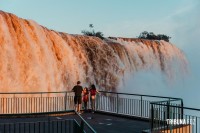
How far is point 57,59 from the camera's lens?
32.2m

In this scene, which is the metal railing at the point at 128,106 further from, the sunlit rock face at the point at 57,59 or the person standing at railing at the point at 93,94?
the sunlit rock face at the point at 57,59

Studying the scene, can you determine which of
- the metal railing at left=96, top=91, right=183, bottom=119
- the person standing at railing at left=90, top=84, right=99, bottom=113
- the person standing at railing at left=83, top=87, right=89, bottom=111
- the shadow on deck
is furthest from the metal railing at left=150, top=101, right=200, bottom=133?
the person standing at railing at left=83, top=87, right=89, bottom=111

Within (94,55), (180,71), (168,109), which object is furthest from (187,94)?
(168,109)

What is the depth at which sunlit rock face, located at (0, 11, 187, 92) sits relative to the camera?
2670 cm

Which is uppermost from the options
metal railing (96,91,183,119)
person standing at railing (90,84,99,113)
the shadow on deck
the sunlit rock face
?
the sunlit rock face

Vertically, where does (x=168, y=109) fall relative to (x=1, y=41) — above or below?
below

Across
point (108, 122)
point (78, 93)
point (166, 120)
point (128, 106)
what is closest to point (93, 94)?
point (78, 93)

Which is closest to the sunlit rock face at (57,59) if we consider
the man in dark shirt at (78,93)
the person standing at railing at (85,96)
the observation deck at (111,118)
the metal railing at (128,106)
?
the observation deck at (111,118)

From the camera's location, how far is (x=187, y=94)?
207 feet

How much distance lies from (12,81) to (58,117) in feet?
24.6

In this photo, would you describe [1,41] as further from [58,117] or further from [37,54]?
[58,117]

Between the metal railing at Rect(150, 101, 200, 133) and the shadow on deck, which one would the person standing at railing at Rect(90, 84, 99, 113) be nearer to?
the shadow on deck

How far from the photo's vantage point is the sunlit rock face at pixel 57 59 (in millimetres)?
26703

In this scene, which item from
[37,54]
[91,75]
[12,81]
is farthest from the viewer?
[91,75]
